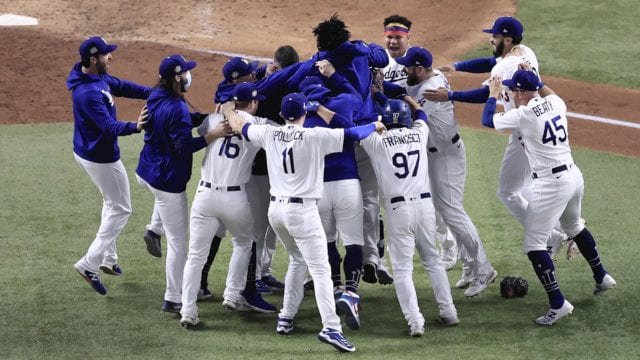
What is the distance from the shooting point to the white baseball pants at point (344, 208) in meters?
7.71

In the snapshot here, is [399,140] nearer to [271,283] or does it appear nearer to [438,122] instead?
[438,122]

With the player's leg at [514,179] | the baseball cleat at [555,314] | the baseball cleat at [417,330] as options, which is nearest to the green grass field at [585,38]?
the player's leg at [514,179]

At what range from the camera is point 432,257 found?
7.79 meters

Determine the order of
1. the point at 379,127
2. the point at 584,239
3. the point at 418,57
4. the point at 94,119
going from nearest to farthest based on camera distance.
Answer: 1. the point at 379,127
2. the point at 584,239
3. the point at 418,57
4. the point at 94,119

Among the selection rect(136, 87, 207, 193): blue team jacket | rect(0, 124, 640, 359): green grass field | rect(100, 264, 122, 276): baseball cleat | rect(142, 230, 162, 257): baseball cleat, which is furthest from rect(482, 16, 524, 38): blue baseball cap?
rect(100, 264, 122, 276): baseball cleat

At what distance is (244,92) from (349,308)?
173 centimetres

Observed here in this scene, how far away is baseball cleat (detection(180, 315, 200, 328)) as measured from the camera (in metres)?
7.81

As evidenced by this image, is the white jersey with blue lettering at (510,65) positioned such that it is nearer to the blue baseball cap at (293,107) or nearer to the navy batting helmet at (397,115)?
the navy batting helmet at (397,115)

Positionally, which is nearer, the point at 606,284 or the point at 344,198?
the point at 344,198

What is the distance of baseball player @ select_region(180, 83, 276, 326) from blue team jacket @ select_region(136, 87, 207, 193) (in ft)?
0.58

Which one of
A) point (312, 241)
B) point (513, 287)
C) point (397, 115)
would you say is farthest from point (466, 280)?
point (312, 241)

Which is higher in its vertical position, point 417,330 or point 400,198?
point 400,198

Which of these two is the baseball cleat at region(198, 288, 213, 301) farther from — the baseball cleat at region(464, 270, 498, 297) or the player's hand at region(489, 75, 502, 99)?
the player's hand at region(489, 75, 502, 99)

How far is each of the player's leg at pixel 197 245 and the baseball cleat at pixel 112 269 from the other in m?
1.40
